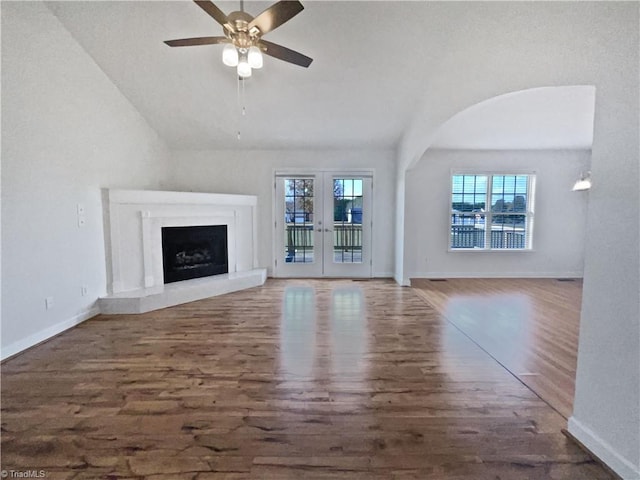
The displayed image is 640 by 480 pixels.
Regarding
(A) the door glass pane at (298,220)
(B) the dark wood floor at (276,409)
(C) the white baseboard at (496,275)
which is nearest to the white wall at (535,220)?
(C) the white baseboard at (496,275)

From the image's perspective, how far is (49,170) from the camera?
3.33 m

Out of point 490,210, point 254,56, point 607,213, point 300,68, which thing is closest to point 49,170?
point 254,56

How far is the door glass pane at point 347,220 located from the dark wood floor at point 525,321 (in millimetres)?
1396

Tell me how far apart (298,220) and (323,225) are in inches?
20.1

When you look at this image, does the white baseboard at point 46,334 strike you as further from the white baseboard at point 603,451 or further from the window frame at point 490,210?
the window frame at point 490,210

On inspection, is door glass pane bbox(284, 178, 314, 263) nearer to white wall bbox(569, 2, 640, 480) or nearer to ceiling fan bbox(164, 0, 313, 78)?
ceiling fan bbox(164, 0, 313, 78)

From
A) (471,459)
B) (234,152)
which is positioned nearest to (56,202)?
(234,152)

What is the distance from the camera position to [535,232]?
6574 mm

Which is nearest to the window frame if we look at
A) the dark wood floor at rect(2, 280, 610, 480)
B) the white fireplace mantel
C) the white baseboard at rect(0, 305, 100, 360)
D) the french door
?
the french door

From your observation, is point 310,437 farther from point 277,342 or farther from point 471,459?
point 277,342

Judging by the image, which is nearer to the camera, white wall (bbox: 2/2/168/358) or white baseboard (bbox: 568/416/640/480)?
white baseboard (bbox: 568/416/640/480)

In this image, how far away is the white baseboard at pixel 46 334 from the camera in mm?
2922

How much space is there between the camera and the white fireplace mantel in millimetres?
4344

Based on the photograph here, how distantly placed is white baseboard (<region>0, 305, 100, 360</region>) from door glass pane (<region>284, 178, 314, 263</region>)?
337cm
